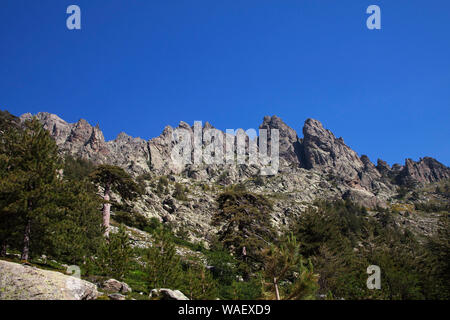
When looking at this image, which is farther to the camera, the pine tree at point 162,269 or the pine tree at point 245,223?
the pine tree at point 245,223

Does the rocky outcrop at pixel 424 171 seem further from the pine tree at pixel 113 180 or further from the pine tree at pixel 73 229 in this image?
the pine tree at pixel 73 229

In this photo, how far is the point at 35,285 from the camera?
944cm

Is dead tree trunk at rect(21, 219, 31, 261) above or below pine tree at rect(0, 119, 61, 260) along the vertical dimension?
below

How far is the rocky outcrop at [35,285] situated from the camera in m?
9.16

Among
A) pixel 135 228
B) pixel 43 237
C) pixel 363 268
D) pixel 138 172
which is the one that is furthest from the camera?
pixel 138 172

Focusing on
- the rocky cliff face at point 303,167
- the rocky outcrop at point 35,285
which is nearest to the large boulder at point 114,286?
the rocky outcrop at point 35,285

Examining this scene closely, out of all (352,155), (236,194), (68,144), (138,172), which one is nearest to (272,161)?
(352,155)

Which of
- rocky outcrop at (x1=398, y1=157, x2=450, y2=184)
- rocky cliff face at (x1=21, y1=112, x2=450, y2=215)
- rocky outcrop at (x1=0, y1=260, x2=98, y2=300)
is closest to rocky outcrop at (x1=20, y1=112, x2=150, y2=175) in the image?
rocky cliff face at (x1=21, y1=112, x2=450, y2=215)

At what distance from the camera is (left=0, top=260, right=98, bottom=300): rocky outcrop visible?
916 cm

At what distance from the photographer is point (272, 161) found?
A: 7347 inches

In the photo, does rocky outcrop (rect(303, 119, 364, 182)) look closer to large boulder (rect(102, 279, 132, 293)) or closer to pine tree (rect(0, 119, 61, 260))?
large boulder (rect(102, 279, 132, 293))
